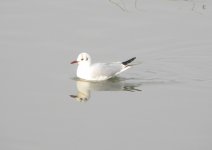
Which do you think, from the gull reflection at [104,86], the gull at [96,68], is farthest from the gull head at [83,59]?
the gull reflection at [104,86]

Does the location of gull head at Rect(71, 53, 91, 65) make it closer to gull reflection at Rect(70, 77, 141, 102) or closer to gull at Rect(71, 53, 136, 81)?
gull at Rect(71, 53, 136, 81)

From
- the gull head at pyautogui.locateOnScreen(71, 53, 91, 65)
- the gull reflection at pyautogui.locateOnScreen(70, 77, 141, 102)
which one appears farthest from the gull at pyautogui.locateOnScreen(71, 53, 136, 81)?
the gull reflection at pyautogui.locateOnScreen(70, 77, 141, 102)

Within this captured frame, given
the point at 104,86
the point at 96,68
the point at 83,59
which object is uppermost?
the point at 83,59

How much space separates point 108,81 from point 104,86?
16.6 inches

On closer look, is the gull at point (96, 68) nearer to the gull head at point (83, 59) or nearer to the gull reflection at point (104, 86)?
the gull head at point (83, 59)

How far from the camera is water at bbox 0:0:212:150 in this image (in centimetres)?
1069

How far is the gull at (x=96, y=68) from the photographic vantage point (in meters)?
13.3

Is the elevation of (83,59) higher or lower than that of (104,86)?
higher

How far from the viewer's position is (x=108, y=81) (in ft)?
44.6

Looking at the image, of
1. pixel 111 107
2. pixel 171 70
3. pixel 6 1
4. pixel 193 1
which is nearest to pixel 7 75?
pixel 111 107

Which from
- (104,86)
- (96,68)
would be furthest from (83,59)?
(104,86)

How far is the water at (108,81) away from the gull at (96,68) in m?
0.15

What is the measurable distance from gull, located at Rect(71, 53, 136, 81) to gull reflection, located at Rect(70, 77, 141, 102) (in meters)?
0.12

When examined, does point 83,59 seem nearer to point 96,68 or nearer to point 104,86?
point 96,68
